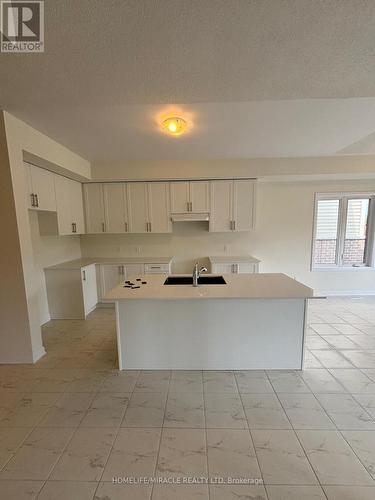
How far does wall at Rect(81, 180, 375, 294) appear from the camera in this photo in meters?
4.56

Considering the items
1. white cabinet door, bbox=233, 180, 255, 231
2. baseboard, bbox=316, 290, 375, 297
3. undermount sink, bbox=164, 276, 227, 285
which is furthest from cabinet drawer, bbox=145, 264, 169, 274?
baseboard, bbox=316, 290, 375, 297

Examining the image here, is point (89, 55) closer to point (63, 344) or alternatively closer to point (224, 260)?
point (63, 344)

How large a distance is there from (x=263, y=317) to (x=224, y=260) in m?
2.05

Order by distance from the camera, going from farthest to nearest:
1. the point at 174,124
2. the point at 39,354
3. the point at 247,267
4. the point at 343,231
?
the point at 343,231 → the point at 247,267 → the point at 39,354 → the point at 174,124

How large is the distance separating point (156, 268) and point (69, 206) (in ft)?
5.95

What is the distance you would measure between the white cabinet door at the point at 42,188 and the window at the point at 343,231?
15.6 feet


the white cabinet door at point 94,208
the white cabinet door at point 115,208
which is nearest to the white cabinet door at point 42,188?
the white cabinet door at point 94,208

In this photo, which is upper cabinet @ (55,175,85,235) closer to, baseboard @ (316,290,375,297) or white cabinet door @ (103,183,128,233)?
white cabinet door @ (103,183,128,233)

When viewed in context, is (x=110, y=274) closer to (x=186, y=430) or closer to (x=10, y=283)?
(x=10, y=283)

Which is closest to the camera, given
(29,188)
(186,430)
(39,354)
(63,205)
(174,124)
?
(186,430)

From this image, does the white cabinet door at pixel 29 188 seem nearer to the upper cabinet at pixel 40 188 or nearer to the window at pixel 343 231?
the upper cabinet at pixel 40 188

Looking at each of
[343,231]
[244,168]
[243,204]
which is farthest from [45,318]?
[343,231]

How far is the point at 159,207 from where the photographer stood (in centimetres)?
421

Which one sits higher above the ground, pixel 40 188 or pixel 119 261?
pixel 40 188
